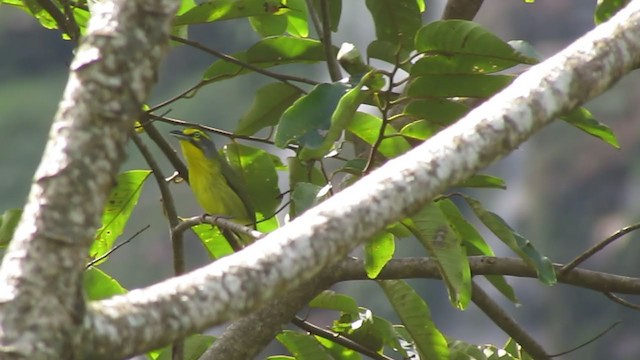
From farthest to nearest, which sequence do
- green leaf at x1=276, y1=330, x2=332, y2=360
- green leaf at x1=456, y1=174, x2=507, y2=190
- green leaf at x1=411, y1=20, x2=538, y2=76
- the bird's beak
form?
the bird's beak → green leaf at x1=276, y1=330, x2=332, y2=360 → green leaf at x1=456, y1=174, x2=507, y2=190 → green leaf at x1=411, y1=20, x2=538, y2=76

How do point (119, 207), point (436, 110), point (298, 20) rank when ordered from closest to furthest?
1. point (436, 110)
2. point (119, 207)
3. point (298, 20)

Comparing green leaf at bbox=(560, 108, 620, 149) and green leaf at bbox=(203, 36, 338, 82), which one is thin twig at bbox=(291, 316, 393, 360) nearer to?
green leaf at bbox=(203, 36, 338, 82)

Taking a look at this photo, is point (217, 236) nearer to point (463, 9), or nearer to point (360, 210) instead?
point (463, 9)

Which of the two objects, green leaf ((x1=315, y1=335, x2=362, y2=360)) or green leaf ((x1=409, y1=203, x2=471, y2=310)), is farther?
green leaf ((x1=315, y1=335, x2=362, y2=360))

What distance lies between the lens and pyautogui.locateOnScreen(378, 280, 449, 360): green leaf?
277 cm

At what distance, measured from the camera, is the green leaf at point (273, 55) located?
2865 millimetres

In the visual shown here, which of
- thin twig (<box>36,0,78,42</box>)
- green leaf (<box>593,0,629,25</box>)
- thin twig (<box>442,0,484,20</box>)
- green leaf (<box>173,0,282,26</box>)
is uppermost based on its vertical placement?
thin twig (<box>36,0,78,42</box>)

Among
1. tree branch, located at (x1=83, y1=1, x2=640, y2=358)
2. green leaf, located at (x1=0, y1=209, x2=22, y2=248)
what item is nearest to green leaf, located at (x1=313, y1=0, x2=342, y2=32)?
green leaf, located at (x1=0, y1=209, x2=22, y2=248)

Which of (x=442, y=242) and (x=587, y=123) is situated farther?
(x=587, y=123)

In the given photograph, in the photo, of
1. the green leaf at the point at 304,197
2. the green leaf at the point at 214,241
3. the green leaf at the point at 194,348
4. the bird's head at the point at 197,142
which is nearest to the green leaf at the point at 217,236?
the green leaf at the point at 214,241

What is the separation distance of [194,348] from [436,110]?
878 mm

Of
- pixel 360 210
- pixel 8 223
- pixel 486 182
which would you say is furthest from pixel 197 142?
pixel 360 210

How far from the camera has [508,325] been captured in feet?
9.74

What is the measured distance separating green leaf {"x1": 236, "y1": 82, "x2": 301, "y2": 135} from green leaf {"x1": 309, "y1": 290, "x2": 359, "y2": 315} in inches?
17.8
